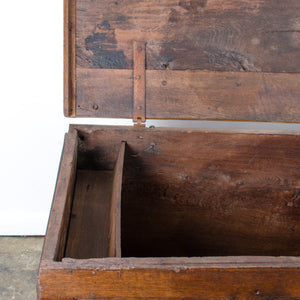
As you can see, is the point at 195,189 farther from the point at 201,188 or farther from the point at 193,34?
the point at 193,34

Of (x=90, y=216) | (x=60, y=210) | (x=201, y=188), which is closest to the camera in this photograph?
(x=60, y=210)

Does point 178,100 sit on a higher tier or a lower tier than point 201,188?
higher

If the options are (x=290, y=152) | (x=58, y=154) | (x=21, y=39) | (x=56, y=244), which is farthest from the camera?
(x=58, y=154)

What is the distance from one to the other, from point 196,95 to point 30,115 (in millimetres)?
1037

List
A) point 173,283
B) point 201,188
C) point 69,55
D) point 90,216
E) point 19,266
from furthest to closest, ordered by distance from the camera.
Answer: point 19,266, point 201,188, point 69,55, point 90,216, point 173,283

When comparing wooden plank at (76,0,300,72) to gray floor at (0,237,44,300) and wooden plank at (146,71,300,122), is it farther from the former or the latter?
gray floor at (0,237,44,300)

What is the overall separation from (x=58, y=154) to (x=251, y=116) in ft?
3.93

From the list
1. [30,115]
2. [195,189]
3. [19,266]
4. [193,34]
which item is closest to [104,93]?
[193,34]

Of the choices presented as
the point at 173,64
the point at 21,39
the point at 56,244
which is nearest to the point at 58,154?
the point at 21,39

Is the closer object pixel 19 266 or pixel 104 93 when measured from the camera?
pixel 104 93

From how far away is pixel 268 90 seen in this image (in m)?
1.56

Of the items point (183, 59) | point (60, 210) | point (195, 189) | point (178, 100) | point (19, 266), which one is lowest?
point (19, 266)

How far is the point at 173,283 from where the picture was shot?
0.91 meters

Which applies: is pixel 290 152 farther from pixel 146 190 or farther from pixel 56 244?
pixel 56 244
